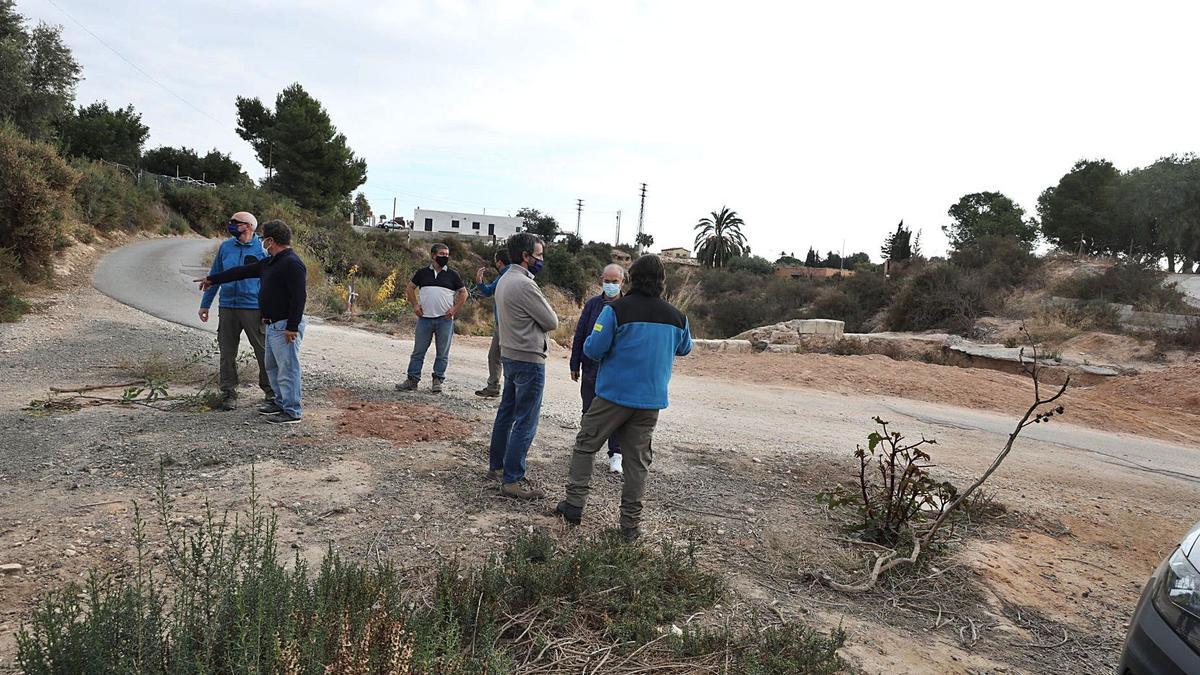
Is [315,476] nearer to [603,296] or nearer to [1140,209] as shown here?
[603,296]

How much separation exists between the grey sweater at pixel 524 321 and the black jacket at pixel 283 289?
6.82ft

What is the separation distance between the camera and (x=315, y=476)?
4.51m

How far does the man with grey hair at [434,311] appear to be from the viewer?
25.7 feet

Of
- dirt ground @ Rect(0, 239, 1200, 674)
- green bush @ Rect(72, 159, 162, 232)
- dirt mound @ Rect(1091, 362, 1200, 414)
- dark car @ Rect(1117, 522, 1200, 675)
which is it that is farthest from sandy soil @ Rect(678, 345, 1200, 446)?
green bush @ Rect(72, 159, 162, 232)

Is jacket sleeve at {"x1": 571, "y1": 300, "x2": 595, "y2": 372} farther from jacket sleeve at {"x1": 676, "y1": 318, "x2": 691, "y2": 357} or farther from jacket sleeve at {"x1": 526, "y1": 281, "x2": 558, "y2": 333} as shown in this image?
jacket sleeve at {"x1": 676, "y1": 318, "x2": 691, "y2": 357}

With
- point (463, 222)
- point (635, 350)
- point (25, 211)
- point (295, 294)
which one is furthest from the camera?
point (463, 222)

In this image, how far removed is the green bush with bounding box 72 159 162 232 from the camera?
21.8 m

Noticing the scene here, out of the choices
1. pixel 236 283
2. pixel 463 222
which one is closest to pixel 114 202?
pixel 236 283

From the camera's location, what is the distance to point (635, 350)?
12.6 ft

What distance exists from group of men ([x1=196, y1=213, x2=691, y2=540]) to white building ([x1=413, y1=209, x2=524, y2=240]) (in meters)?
78.2

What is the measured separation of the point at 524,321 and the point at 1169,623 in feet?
11.2

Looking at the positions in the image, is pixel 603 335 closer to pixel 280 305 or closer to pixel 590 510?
pixel 590 510

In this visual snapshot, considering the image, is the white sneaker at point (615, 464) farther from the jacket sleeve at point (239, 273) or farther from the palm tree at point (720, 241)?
the palm tree at point (720, 241)

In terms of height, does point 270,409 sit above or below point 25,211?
below
